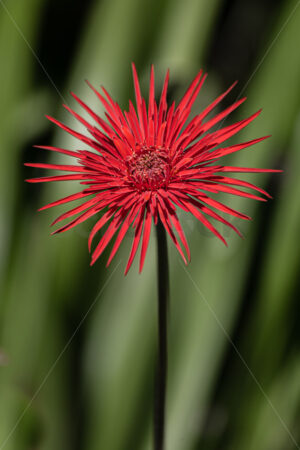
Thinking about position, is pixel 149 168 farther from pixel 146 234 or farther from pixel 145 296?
pixel 145 296

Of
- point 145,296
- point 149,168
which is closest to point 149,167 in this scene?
point 149,168

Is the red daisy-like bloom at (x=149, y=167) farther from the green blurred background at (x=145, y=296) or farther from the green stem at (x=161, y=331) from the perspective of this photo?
the green blurred background at (x=145, y=296)

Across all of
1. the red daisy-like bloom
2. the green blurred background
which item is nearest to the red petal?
the red daisy-like bloom

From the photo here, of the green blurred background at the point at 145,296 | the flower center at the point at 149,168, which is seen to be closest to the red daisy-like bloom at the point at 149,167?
the flower center at the point at 149,168

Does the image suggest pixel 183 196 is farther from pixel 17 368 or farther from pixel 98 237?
pixel 17 368

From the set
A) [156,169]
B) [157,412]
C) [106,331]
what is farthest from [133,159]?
[106,331]

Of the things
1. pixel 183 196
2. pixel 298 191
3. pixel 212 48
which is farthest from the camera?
pixel 212 48
